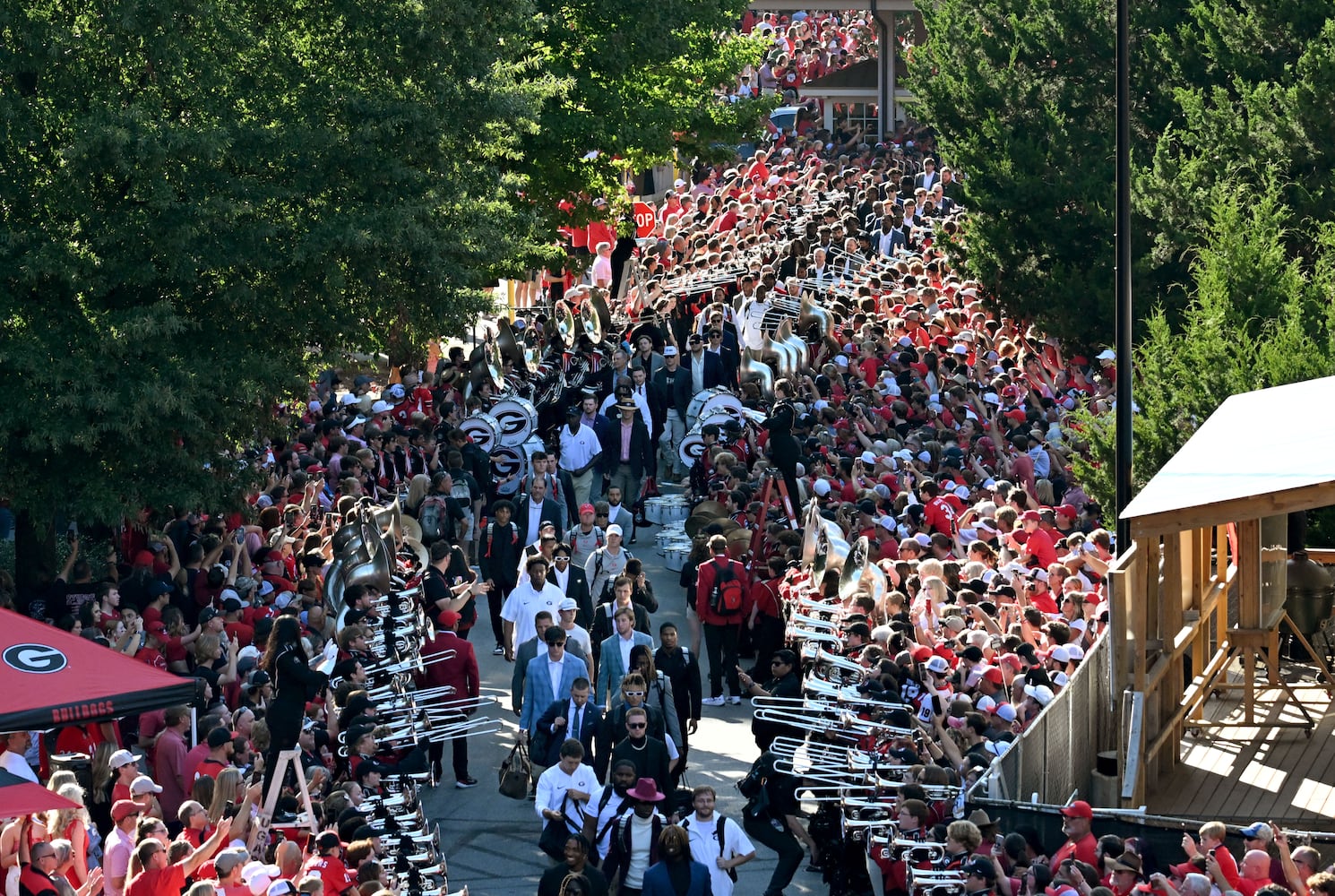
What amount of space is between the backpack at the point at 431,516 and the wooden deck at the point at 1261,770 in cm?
755

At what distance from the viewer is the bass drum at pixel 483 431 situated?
22062 mm

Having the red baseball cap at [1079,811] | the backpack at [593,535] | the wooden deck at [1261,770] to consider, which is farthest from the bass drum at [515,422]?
the red baseball cap at [1079,811]

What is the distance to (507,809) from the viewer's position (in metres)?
15.1

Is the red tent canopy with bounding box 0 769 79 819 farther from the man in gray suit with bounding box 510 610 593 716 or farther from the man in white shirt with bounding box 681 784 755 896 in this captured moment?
the man in gray suit with bounding box 510 610 593 716

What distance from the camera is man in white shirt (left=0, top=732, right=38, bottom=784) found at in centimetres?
1185

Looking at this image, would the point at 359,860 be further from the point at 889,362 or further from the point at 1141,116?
the point at 1141,116

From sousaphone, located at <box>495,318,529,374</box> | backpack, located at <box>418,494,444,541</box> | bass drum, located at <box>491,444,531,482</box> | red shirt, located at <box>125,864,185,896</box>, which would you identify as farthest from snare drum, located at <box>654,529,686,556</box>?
red shirt, located at <box>125,864,185,896</box>

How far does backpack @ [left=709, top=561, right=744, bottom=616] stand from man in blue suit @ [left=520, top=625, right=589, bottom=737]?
221cm

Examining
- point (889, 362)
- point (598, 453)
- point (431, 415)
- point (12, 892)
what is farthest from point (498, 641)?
point (12, 892)

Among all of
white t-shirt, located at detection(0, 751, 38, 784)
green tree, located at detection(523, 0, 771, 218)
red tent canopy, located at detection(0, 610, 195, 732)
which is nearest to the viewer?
red tent canopy, located at detection(0, 610, 195, 732)

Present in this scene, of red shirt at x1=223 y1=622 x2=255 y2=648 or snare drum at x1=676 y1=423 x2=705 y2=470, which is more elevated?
snare drum at x1=676 y1=423 x2=705 y2=470

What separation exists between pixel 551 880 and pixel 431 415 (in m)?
12.1

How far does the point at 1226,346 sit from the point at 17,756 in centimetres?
1166

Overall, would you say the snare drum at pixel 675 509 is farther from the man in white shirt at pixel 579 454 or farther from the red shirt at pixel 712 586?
the red shirt at pixel 712 586
